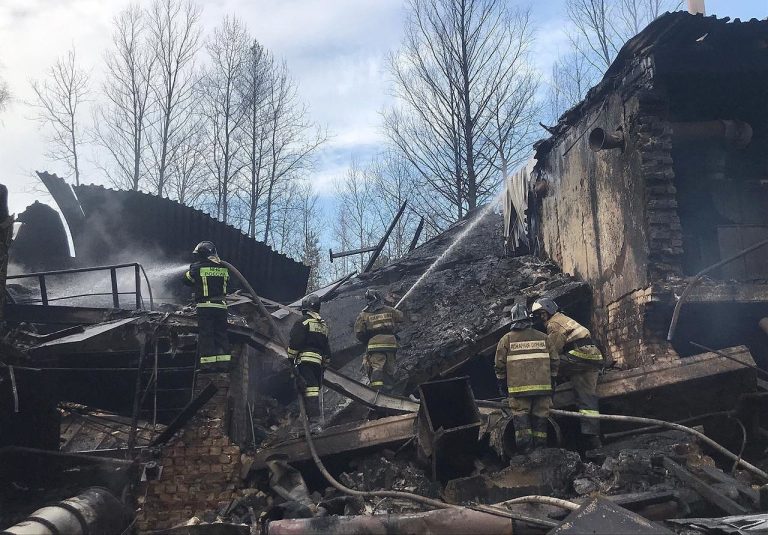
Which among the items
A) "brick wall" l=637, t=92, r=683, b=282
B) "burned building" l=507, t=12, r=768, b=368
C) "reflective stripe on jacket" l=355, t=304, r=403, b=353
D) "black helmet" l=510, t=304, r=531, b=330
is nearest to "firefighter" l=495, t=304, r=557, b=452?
"black helmet" l=510, t=304, r=531, b=330

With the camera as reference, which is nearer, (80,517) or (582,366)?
(80,517)

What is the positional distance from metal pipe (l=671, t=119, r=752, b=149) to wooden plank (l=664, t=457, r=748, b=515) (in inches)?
185

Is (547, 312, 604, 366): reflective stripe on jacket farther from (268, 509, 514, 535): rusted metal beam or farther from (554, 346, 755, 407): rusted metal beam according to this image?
(268, 509, 514, 535): rusted metal beam

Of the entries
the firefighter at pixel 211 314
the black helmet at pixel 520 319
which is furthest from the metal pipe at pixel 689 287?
the firefighter at pixel 211 314

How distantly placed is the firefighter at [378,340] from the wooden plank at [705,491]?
4.30 m

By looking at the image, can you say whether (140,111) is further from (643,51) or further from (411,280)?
(643,51)

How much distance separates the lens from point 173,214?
44.7ft

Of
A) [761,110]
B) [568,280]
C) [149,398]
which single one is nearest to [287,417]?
[149,398]

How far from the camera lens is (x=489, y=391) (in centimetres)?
1011

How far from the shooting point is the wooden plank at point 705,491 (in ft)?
16.1

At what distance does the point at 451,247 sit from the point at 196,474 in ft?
26.0

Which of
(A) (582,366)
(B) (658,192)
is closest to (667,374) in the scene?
(A) (582,366)

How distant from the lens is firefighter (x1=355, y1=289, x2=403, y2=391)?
9.22 m

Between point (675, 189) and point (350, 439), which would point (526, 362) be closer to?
point (350, 439)
